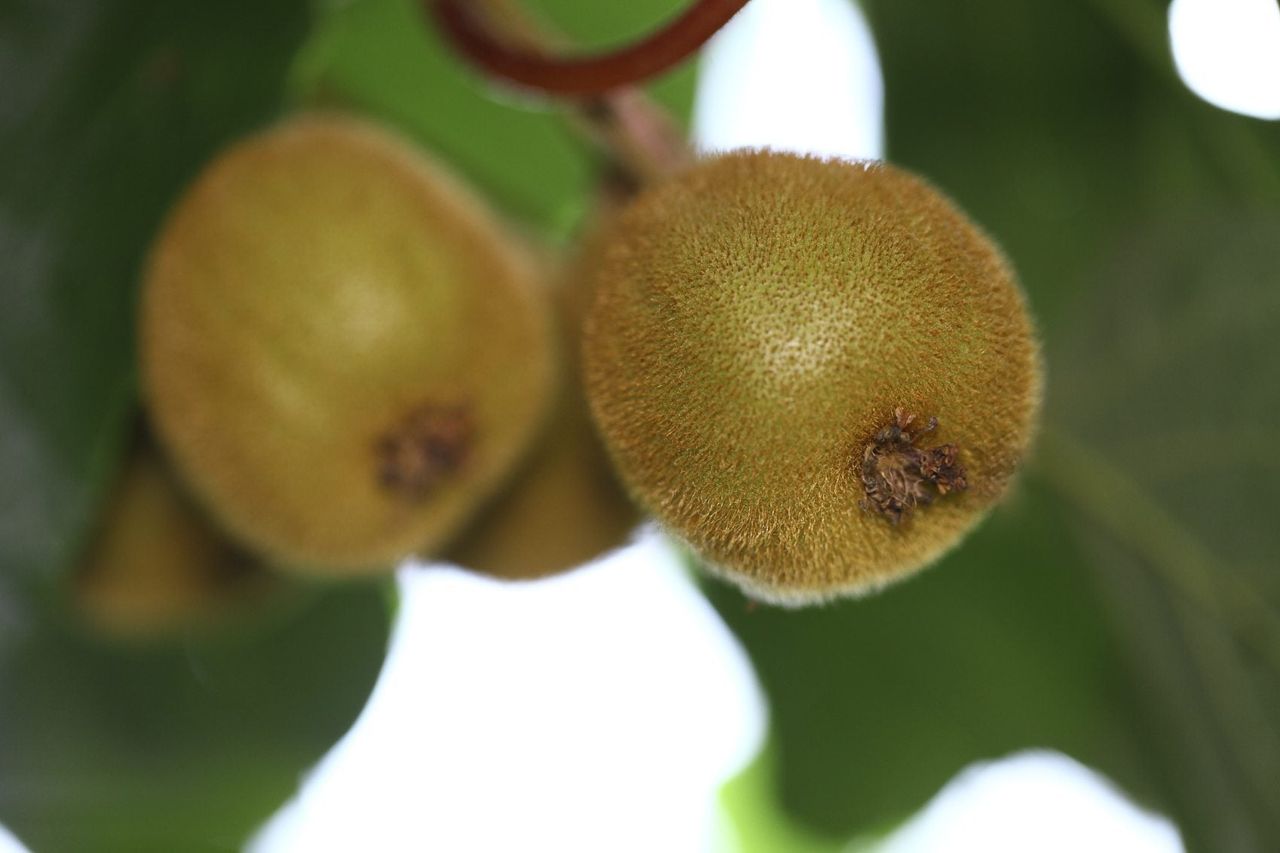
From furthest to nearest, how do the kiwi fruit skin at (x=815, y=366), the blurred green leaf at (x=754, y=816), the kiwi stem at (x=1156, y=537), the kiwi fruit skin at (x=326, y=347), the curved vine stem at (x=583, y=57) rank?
the blurred green leaf at (x=754, y=816) < the kiwi stem at (x=1156, y=537) < the kiwi fruit skin at (x=326, y=347) < the curved vine stem at (x=583, y=57) < the kiwi fruit skin at (x=815, y=366)

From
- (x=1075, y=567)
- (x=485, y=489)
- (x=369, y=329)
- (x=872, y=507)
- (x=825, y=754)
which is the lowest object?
(x=825, y=754)

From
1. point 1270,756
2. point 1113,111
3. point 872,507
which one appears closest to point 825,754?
point 1270,756

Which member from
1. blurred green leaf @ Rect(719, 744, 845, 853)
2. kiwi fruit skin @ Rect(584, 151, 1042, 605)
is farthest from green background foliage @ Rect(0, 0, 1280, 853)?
kiwi fruit skin @ Rect(584, 151, 1042, 605)

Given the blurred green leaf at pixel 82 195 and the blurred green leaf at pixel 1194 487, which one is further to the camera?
the blurred green leaf at pixel 1194 487

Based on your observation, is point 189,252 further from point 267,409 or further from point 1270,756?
point 1270,756

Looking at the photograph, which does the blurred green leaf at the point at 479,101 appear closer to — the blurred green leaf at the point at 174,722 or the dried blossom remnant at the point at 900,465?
the blurred green leaf at the point at 174,722

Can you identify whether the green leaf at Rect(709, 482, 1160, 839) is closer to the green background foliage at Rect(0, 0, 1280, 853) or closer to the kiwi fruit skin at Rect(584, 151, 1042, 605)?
the green background foliage at Rect(0, 0, 1280, 853)

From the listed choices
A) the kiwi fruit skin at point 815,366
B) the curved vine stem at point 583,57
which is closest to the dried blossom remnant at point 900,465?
the kiwi fruit skin at point 815,366

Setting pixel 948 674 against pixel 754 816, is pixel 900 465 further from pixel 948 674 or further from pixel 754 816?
pixel 754 816
